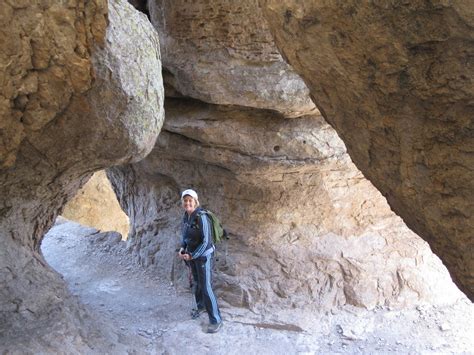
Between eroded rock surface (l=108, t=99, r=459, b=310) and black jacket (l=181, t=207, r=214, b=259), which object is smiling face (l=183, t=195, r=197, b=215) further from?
eroded rock surface (l=108, t=99, r=459, b=310)

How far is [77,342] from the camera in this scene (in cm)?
428

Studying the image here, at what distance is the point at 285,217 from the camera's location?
6.20 meters

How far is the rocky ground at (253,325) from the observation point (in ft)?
16.7

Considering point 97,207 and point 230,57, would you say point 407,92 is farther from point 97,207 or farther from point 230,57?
point 97,207

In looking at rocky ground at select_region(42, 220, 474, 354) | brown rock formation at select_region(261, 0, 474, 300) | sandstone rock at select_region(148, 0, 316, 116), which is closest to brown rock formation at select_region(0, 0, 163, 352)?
rocky ground at select_region(42, 220, 474, 354)

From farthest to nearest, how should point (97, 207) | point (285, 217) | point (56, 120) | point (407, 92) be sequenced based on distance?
point (97, 207) → point (285, 217) → point (56, 120) → point (407, 92)

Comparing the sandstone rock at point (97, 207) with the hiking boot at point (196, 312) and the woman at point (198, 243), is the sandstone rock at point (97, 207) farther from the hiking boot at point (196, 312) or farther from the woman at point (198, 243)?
the woman at point (198, 243)

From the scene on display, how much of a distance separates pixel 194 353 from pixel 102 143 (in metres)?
2.28

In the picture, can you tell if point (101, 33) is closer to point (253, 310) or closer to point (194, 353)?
point (194, 353)

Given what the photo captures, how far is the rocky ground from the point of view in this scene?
5.09m

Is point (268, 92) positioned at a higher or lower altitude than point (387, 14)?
lower

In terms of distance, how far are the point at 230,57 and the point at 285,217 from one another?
1.96 metres

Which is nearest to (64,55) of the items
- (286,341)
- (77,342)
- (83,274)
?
(77,342)

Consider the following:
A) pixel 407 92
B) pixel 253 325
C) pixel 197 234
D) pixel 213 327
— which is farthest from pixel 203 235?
pixel 407 92
